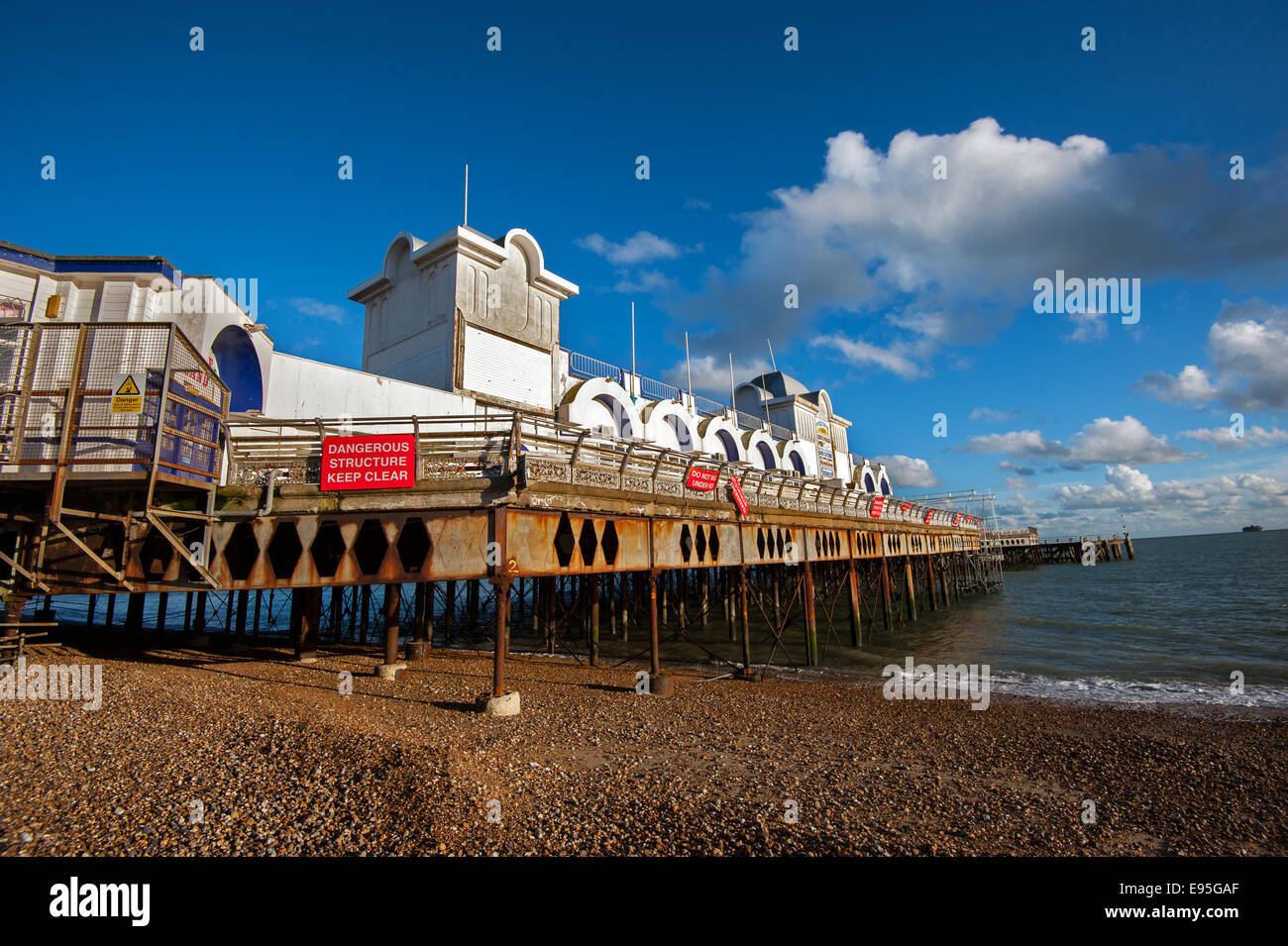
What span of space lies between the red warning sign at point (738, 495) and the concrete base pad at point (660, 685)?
4.77 metres

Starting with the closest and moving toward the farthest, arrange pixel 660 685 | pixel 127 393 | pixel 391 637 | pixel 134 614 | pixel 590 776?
pixel 590 776, pixel 127 393, pixel 660 685, pixel 391 637, pixel 134 614

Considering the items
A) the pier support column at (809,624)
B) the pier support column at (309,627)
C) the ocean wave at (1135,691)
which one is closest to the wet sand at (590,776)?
the pier support column at (309,627)

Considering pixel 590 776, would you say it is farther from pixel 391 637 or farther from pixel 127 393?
pixel 127 393

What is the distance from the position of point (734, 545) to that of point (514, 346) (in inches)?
461

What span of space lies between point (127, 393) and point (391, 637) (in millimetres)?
7342

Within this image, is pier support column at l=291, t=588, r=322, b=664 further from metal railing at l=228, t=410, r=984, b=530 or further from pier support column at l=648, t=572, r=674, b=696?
pier support column at l=648, t=572, r=674, b=696

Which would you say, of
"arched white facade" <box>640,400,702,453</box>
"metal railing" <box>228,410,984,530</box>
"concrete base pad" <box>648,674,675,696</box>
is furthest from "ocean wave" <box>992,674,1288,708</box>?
"arched white facade" <box>640,400,702,453</box>

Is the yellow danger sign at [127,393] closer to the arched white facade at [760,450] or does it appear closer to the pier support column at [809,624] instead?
the pier support column at [809,624]

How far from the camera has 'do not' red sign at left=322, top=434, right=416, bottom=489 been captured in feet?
30.7

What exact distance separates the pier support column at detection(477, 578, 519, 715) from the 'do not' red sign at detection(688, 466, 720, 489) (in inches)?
214

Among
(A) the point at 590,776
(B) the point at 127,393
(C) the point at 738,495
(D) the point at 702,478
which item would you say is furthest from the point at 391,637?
(C) the point at 738,495

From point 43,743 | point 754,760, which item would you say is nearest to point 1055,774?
point 754,760

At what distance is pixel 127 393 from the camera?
7883 millimetres

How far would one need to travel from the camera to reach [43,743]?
6496mm
